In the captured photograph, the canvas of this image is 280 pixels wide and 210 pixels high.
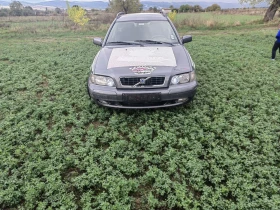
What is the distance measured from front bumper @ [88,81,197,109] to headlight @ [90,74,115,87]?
2.5 inches

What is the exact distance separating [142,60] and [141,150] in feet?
5.32

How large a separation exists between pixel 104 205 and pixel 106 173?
50 cm

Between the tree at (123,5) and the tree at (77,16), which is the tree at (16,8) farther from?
the tree at (77,16)

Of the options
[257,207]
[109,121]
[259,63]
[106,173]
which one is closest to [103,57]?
[109,121]

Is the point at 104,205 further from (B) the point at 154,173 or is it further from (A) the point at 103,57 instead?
(A) the point at 103,57

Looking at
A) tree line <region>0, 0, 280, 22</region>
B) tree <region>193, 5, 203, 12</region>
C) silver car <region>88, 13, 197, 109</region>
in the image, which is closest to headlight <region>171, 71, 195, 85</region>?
silver car <region>88, 13, 197, 109</region>

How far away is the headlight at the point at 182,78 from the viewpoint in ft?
12.1

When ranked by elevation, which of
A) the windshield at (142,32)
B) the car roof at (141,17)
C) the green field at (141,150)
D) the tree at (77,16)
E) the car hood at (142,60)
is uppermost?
the tree at (77,16)

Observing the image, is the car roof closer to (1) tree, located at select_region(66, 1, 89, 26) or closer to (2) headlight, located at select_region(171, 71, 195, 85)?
(2) headlight, located at select_region(171, 71, 195, 85)

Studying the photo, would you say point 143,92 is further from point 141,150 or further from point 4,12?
point 4,12

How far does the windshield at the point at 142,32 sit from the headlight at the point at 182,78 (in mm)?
1197

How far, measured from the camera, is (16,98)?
487cm

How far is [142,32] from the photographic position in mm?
4789

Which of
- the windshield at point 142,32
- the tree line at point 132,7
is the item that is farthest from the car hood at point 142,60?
the tree line at point 132,7
